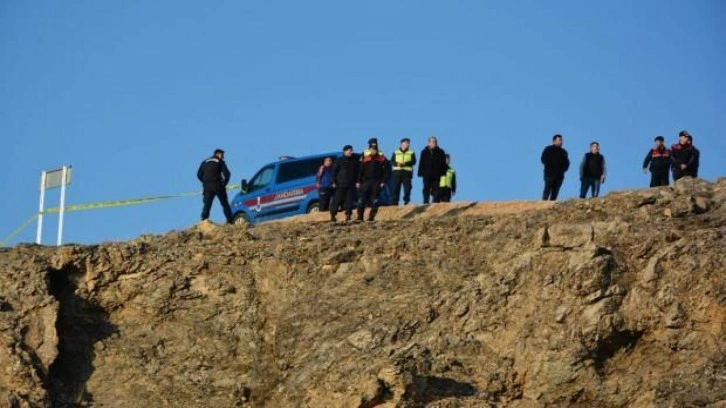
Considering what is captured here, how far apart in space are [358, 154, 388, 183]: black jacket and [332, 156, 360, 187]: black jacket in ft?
0.35

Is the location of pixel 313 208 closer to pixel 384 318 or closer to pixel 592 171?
pixel 592 171

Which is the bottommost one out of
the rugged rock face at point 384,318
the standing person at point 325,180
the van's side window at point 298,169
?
the rugged rock face at point 384,318

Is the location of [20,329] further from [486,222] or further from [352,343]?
[486,222]

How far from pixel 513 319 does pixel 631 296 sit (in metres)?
1.55

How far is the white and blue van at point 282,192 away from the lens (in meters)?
36.3

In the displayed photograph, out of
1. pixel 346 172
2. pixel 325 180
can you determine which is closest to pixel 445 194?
pixel 325 180

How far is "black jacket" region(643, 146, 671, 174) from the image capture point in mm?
33500

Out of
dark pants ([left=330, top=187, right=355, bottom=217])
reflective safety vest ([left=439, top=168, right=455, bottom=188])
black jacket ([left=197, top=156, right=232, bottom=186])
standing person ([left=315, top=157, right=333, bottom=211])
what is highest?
reflective safety vest ([left=439, top=168, right=455, bottom=188])

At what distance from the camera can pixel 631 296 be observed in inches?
917

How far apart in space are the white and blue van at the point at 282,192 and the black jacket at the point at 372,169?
343 centimetres

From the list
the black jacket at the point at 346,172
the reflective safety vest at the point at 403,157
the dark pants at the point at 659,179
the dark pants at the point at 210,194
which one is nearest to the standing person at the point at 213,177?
the dark pants at the point at 210,194

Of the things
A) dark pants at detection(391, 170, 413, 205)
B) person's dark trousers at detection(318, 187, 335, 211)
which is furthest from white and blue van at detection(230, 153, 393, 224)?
person's dark trousers at detection(318, 187, 335, 211)

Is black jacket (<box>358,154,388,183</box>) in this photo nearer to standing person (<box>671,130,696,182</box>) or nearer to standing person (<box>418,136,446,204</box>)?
standing person (<box>418,136,446,204</box>)

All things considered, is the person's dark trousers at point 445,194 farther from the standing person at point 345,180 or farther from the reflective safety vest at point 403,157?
the standing person at point 345,180
